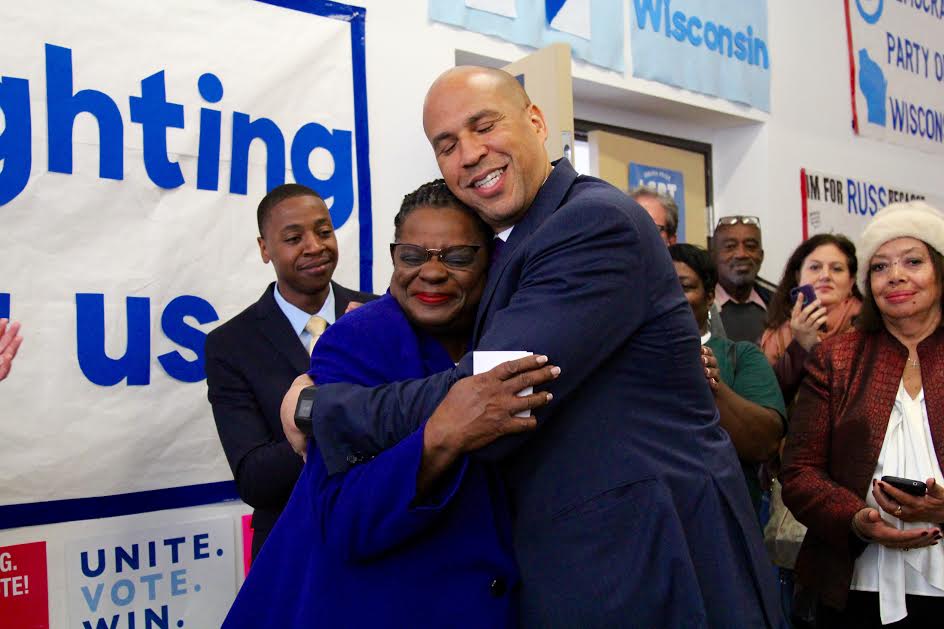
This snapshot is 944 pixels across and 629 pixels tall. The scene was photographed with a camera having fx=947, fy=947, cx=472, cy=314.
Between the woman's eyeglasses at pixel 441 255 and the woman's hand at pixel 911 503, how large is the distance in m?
1.46

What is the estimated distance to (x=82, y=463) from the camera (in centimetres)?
287

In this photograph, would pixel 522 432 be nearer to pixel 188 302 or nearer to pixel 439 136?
pixel 439 136

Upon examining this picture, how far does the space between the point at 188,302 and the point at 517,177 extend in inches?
67.8

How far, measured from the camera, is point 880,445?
2.62 m

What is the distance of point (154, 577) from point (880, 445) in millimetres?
2223

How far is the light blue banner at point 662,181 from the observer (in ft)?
17.0

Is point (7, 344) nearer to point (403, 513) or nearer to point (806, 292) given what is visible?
point (403, 513)

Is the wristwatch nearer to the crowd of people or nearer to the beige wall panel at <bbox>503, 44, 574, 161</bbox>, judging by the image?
the crowd of people

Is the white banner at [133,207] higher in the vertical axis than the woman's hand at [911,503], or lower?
higher

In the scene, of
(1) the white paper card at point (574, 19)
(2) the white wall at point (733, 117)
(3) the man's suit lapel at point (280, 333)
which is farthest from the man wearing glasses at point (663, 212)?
(3) the man's suit lapel at point (280, 333)

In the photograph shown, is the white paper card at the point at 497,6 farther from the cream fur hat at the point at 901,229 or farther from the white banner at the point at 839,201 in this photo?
the white banner at the point at 839,201

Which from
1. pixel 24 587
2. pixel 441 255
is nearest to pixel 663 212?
pixel 441 255

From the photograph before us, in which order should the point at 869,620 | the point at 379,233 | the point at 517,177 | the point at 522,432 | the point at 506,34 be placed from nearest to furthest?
1. the point at 522,432
2. the point at 517,177
3. the point at 869,620
4. the point at 379,233
5. the point at 506,34

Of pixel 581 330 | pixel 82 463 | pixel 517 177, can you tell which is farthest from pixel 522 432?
pixel 82 463
